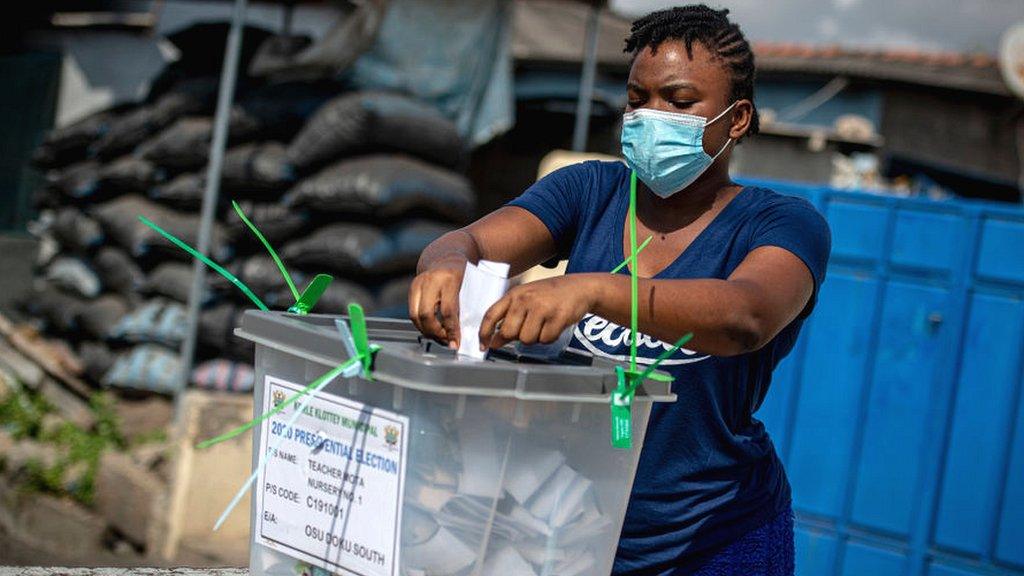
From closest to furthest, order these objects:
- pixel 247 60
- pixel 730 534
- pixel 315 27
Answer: pixel 730 534, pixel 247 60, pixel 315 27

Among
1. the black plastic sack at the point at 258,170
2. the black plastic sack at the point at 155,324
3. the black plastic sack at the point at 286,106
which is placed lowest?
the black plastic sack at the point at 155,324

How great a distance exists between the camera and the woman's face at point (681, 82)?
1.70 metres

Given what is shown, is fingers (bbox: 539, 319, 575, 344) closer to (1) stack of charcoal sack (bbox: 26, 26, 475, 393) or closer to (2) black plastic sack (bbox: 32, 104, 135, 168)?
(1) stack of charcoal sack (bbox: 26, 26, 475, 393)

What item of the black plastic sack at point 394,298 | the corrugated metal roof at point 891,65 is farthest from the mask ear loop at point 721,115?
the corrugated metal roof at point 891,65

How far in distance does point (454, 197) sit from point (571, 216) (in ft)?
14.5

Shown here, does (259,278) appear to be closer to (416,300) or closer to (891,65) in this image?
(416,300)

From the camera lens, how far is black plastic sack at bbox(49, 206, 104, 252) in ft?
25.6

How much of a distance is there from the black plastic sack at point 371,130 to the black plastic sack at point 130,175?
4.67 ft

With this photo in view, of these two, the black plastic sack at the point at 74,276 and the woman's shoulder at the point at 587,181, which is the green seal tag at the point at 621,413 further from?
the black plastic sack at the point at 74,276

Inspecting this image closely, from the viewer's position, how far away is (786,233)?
158cm

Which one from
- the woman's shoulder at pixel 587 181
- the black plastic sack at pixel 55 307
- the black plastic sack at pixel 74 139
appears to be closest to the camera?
the woman's shoulder at pixel 587 181

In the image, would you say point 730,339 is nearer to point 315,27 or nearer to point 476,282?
point 476,282

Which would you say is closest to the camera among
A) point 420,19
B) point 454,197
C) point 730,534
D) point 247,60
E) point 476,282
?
point 476,282

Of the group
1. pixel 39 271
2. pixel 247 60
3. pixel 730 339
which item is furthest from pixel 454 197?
pixel 730 339
